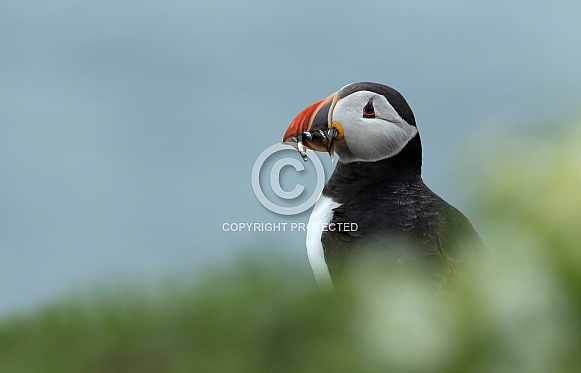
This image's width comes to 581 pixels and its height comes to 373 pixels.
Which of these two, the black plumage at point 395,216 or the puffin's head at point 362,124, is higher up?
the puffin's head at point 362,124

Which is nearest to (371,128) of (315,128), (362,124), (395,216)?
(362,124)

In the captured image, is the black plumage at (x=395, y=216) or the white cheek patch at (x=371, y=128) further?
the white cheek patch at (x=371, y=128)

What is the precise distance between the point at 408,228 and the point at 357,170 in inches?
48.9

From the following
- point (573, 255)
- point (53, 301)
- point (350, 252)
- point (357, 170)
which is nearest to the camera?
point (573, 255)

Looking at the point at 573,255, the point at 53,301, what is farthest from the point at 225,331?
the point at 53,301

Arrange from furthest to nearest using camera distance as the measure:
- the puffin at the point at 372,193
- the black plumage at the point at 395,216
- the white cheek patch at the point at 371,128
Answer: the white cheek patch at the point at 371,128 → the puffin at the point at 372,193 → the black plumage at the point at 395,216

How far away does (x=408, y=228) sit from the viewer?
6.09m

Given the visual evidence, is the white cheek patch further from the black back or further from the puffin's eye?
the black back

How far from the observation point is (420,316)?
174cm

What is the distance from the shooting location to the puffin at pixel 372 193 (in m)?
5.99

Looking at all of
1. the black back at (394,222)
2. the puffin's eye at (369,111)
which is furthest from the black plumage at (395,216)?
the puffin's eye at (369,111)

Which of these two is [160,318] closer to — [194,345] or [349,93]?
[194,345]

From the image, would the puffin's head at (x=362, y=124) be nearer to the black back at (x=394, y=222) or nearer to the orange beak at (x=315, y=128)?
the orange beak at (x=315, y=128)

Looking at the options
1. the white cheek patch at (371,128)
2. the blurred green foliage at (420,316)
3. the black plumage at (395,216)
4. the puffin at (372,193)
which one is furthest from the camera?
the white cheek patch at (371,128)
